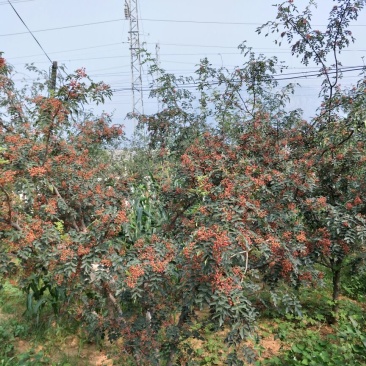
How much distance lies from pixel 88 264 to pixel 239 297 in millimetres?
930

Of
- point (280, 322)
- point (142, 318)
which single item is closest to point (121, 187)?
point (142, 318)

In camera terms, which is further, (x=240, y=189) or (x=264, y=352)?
(x=264, y=352)

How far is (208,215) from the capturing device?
2012 millimetres

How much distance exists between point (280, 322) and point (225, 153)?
2259mm

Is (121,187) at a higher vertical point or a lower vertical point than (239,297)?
higher

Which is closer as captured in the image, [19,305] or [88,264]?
[88,264]

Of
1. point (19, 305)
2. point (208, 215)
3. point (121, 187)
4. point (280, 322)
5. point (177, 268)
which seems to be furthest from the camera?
point (19, 305)

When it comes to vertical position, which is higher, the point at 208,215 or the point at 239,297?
the point at 208,215

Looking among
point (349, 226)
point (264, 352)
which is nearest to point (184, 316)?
point (349, 226)

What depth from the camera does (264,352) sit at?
3.46 m

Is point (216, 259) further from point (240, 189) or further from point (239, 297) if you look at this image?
point (240, 189)

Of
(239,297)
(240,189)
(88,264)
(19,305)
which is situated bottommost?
(19,305)

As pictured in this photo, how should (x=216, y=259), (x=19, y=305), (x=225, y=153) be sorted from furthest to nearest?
(x=19, y=305) < (x=225, y=153) < (x=216, y=259)

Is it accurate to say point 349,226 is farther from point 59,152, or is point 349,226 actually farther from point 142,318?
point 59,152
